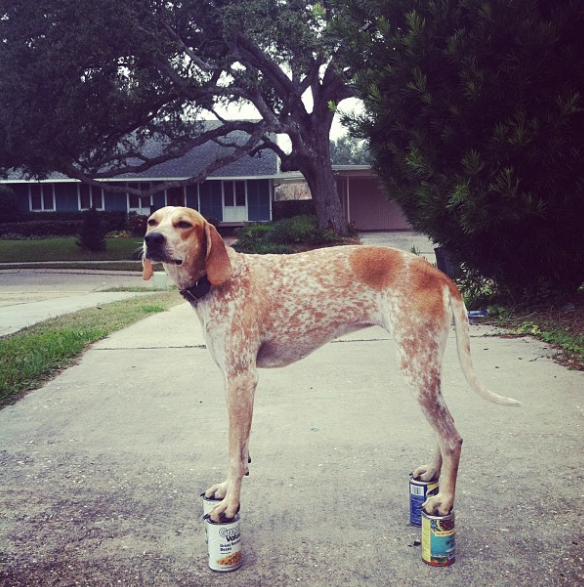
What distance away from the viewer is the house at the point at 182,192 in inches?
1347

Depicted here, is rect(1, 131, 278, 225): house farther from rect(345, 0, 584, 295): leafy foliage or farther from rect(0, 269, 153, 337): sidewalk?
rect(345, 0, 584, 295): leafy foliage

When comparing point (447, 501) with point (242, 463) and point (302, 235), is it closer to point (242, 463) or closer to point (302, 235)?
point (242, 463)

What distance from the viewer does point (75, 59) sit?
19.5 meters

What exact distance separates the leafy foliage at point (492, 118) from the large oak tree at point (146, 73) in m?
10.6

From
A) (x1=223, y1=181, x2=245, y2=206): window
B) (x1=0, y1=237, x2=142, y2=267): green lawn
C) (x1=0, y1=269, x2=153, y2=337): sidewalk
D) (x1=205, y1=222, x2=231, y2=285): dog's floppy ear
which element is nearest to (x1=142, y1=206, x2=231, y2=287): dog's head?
(x1=205, y1=222, x2=231, y2=285): dog's floppy ear

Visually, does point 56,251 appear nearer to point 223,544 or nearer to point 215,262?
point 215,262

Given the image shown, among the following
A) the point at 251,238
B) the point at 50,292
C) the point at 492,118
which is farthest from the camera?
the point at 251,238

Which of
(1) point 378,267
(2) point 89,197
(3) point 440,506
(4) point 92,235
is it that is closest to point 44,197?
(2) point 89,197

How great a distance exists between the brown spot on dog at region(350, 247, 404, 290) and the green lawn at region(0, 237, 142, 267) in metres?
21.6

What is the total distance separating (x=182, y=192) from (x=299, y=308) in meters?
33.5

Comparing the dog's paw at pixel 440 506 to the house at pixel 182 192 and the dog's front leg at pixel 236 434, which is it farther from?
the house at pixel 182 192

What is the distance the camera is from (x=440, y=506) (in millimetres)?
2670

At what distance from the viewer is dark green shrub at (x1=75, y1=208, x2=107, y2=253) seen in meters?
25.2

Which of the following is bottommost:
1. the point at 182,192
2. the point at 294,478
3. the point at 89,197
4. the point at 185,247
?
the point at 294,478
